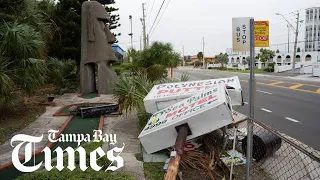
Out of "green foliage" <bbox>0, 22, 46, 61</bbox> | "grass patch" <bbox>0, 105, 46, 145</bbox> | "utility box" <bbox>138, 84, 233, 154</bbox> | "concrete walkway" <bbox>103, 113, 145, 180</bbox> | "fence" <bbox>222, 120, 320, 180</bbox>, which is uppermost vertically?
"green foliage" <bbox>0, 22, 46, 61</bbox>

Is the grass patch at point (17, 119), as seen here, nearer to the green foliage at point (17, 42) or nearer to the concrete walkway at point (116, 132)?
the concrete walkway at point (116, 132)

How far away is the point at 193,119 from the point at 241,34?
1381 mm

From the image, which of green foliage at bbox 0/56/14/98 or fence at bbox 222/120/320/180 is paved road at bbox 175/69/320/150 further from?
green foliage at bbox 0/56/14/98

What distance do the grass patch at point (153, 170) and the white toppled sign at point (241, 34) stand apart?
2.33 metres

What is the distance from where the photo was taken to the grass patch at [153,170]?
457 cm

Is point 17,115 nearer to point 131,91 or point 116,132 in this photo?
point 116,132

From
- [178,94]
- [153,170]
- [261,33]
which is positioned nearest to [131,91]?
[178,94]

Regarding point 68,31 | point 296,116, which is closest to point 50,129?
point 296,116

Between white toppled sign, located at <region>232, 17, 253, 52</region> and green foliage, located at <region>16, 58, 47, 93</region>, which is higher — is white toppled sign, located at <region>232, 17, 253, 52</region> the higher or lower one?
the higher one

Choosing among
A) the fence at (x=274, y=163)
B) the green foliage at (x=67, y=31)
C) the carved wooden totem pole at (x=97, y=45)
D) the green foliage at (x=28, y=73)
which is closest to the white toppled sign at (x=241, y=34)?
the fence at (x=274, y=163)

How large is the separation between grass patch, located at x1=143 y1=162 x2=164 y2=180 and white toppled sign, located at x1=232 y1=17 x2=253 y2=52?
7.64ft

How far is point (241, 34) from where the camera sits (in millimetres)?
Answer: 3693

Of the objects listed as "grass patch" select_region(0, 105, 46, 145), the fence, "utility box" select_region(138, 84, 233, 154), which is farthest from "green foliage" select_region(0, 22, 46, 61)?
the fence

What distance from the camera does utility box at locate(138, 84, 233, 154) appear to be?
Answer: 13.6 ft
